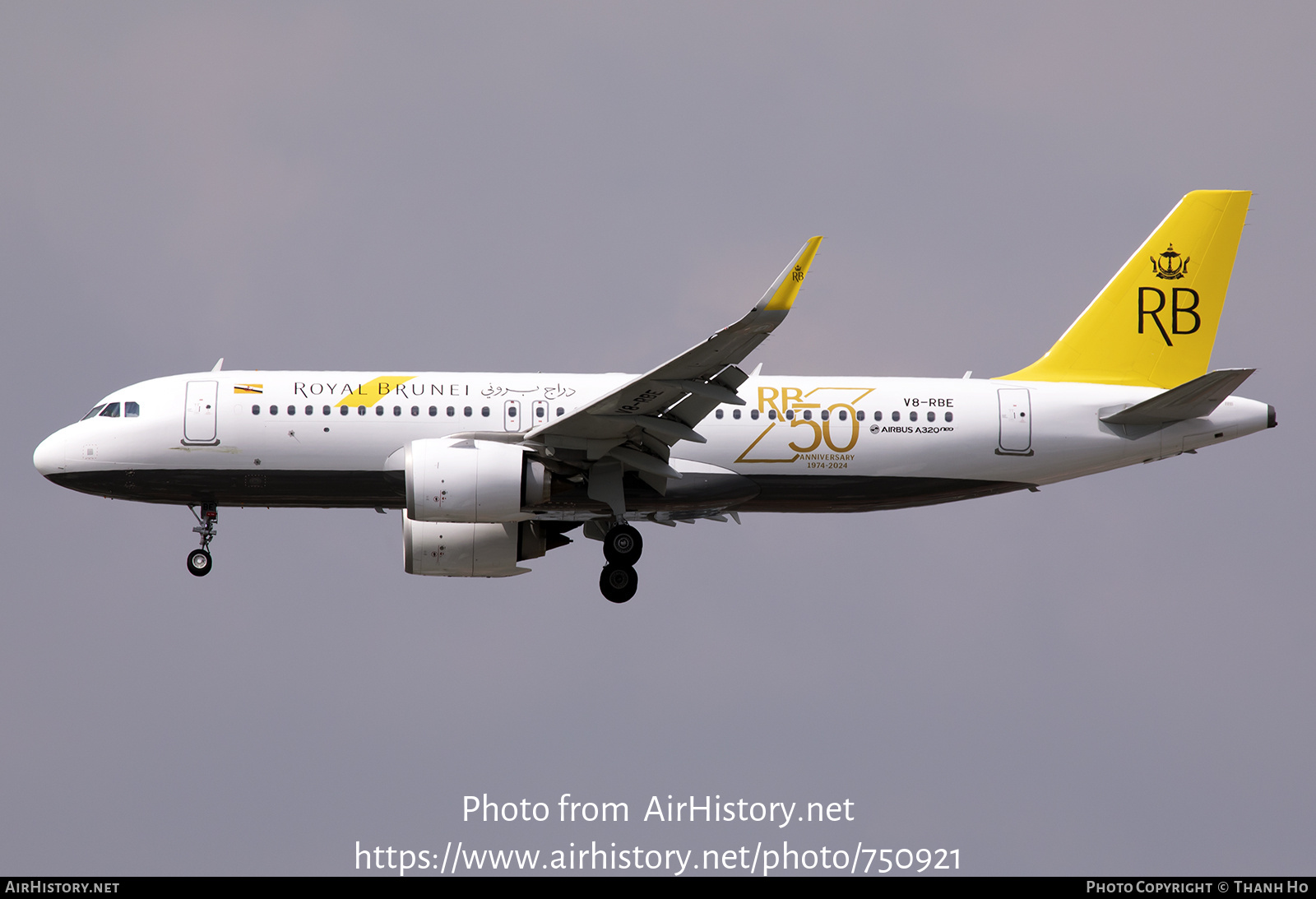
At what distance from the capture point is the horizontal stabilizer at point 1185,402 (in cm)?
3294

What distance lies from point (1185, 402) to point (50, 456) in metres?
23.1

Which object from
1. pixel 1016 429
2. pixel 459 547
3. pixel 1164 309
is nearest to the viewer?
pixel 1016 429

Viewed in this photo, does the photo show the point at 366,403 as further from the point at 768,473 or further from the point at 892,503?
the point at 892,503

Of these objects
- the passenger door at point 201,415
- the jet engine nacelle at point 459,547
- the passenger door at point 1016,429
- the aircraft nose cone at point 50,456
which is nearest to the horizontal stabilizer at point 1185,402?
the passenger door at point 1016,429

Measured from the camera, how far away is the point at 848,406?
34.5 m

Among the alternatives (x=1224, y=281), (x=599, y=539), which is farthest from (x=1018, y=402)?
(x=599, y=539)

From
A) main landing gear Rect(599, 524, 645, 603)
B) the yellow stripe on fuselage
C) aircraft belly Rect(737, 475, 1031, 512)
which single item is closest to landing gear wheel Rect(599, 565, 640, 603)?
main landing gear Rect(599, 524, 645, 603)

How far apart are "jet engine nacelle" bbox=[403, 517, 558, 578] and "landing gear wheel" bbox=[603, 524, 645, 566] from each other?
3125 millimetres

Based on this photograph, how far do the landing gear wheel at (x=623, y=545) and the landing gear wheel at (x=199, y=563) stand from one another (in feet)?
27.4

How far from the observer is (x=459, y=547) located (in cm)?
3625

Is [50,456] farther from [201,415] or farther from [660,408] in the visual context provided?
[660,408]

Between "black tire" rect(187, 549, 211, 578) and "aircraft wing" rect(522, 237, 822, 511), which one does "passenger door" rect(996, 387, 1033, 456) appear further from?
"black tire" rect(187, 549, 211, 578)

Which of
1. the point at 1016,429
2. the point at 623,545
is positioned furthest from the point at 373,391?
the point at 1016,429

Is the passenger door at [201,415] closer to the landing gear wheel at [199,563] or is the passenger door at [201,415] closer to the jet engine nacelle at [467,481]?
the landing gear wheel at [199,563]
